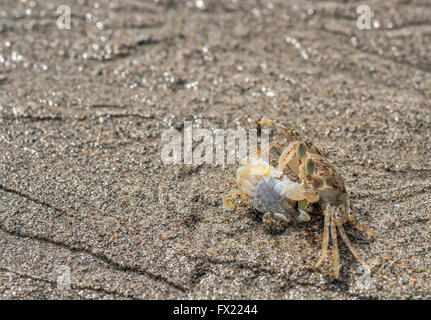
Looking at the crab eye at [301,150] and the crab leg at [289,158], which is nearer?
the crab eye at [301,150]

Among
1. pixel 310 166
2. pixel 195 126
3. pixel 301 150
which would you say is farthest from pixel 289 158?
pixel 195 126

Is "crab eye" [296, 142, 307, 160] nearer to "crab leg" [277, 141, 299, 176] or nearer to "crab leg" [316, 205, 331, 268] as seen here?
"crab leg" [277, 141, 299, 176]

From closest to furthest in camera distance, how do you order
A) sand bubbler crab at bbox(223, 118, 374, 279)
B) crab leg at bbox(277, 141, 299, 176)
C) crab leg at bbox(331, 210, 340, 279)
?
1. crab leg at bbox(331, 210, 340, 279)
2. sand bubbler crab at bbox(223, 118, 374, 279)
3. crab leg at bbox(277, 141, 299, 176)

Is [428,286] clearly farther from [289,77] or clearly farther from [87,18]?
[87,18]

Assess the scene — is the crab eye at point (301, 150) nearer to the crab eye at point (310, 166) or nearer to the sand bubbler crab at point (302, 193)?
the sand bubbler crab at point (302, 193)

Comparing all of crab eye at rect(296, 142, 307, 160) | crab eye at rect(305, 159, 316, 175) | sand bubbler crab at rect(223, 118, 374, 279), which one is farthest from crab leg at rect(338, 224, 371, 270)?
crab eye at rect(296, 142, 307, 160)

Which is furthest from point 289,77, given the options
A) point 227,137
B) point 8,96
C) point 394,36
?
point 8,96

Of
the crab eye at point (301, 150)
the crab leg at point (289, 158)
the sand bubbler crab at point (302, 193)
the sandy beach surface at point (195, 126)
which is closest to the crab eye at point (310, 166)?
the sand bubbler crab at point (302, 193)

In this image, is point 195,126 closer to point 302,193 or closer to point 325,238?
point 302,193
